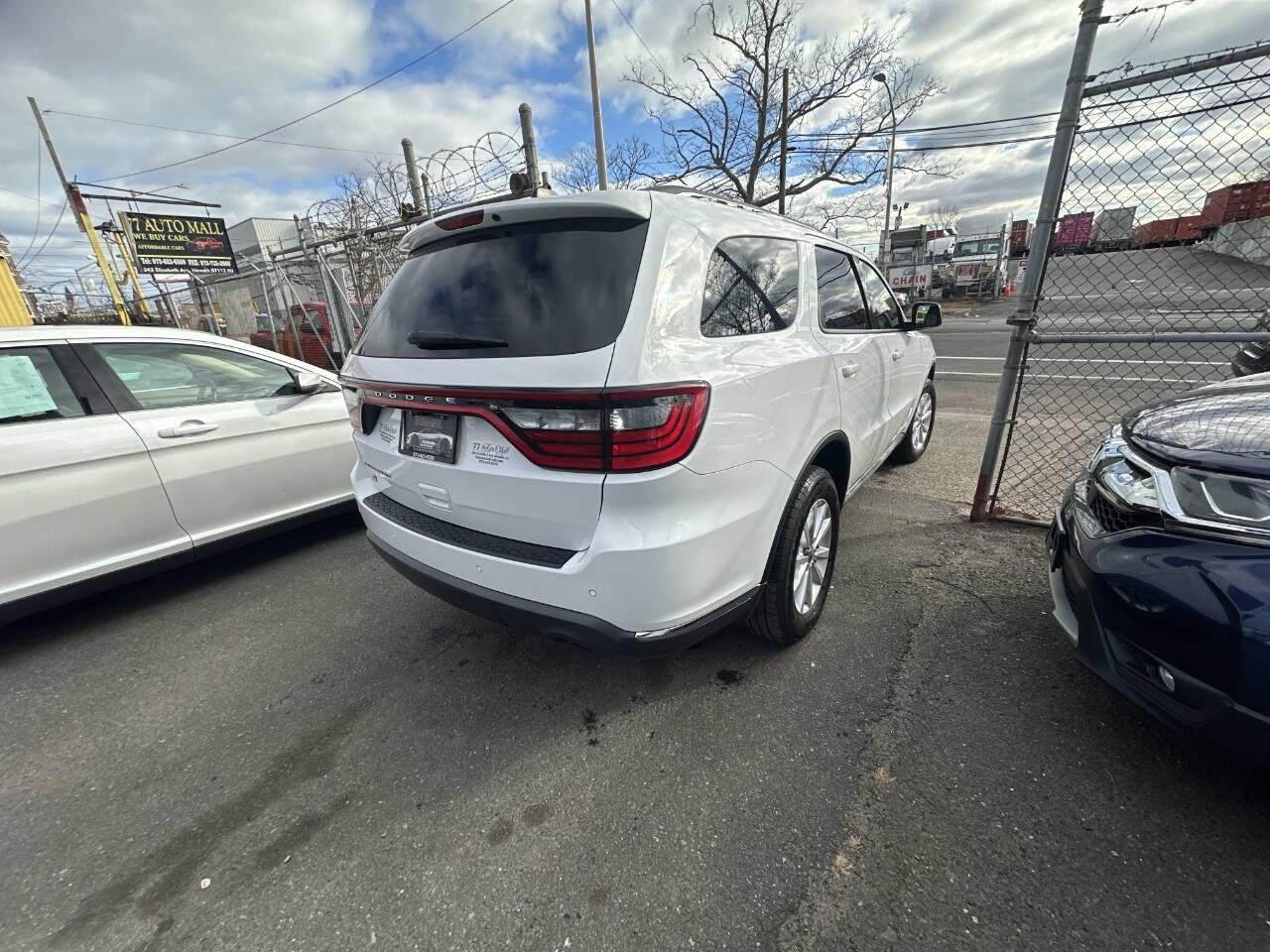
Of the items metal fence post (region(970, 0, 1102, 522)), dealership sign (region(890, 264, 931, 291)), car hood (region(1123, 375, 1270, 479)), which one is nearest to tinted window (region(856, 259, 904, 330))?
metal fence post (region(970, 0, 1102, 522))

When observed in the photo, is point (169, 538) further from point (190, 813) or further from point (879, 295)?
point (879, 295)

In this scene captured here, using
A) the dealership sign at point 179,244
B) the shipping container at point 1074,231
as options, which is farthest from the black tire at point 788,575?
the dealership sign at point 179,244

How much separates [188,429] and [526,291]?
2.55 m

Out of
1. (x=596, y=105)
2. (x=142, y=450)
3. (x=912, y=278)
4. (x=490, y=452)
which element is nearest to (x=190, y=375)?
(x=142, y=450)

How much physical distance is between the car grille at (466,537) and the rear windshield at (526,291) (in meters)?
0.63

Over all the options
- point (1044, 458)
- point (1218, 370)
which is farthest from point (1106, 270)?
point (1218, 370)

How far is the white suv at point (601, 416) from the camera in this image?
63.3 inches

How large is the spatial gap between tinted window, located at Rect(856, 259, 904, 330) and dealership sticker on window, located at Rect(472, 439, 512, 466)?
2.56 m

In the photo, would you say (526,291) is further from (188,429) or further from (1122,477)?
(188,429)

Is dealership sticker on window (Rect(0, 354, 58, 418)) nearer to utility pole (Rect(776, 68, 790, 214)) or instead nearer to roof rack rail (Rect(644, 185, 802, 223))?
roof rack rail (Rect(644, 185, 802, 223))

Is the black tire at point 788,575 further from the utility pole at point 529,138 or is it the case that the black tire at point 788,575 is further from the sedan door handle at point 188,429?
the utility pole at point 529,138

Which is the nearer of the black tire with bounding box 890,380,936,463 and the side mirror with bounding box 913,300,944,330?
the side mirror with bounding box 913,300,944,330

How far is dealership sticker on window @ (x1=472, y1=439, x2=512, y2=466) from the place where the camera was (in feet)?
5.74

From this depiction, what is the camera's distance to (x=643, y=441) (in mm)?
1573
